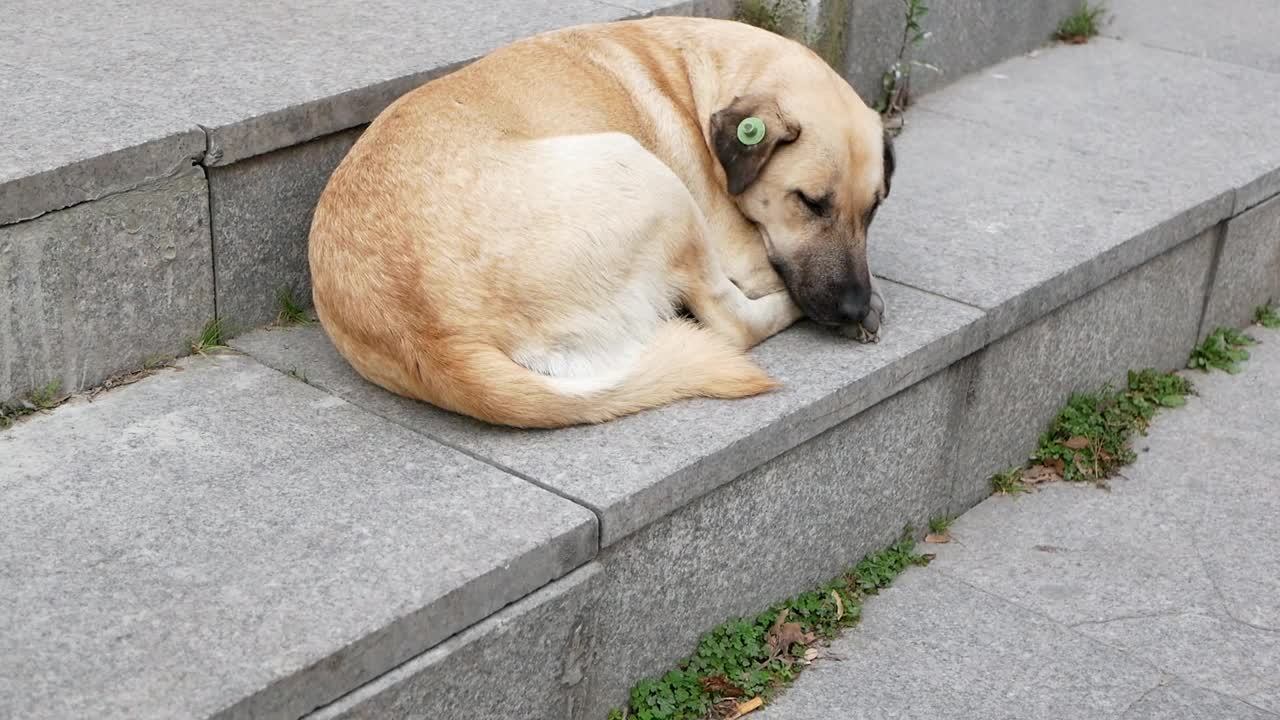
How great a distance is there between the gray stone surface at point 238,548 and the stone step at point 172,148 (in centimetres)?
24

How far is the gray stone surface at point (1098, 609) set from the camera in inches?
144

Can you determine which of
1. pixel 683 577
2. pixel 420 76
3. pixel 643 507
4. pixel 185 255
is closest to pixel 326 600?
pixel 643 507

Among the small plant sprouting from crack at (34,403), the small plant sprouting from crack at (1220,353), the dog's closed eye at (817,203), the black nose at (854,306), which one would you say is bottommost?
the small plant sprouting from crack at (1220,353)

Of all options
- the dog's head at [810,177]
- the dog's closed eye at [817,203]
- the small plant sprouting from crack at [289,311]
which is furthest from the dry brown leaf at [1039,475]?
the small plant sprouting from crack at [289,311]

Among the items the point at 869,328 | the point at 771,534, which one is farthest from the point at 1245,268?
the point at 771,534

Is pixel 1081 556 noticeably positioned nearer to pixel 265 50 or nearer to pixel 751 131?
pixel 751 131

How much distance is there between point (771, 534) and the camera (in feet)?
12.2

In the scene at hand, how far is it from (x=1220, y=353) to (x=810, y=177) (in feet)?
8.09

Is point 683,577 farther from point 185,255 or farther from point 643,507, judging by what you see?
point 185,255

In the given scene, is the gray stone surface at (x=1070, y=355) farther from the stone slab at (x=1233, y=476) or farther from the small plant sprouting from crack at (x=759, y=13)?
the small plant sprouting from crack at (x=759, y=13)

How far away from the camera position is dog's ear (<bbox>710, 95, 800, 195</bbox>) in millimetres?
3812

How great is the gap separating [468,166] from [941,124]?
291cm

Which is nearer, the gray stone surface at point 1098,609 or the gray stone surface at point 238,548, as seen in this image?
the gray stone surface at point 238,548

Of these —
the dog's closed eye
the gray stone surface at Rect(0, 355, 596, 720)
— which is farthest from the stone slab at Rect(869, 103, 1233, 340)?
the gray stone surface at Rect(0, 355, 596, 720)
